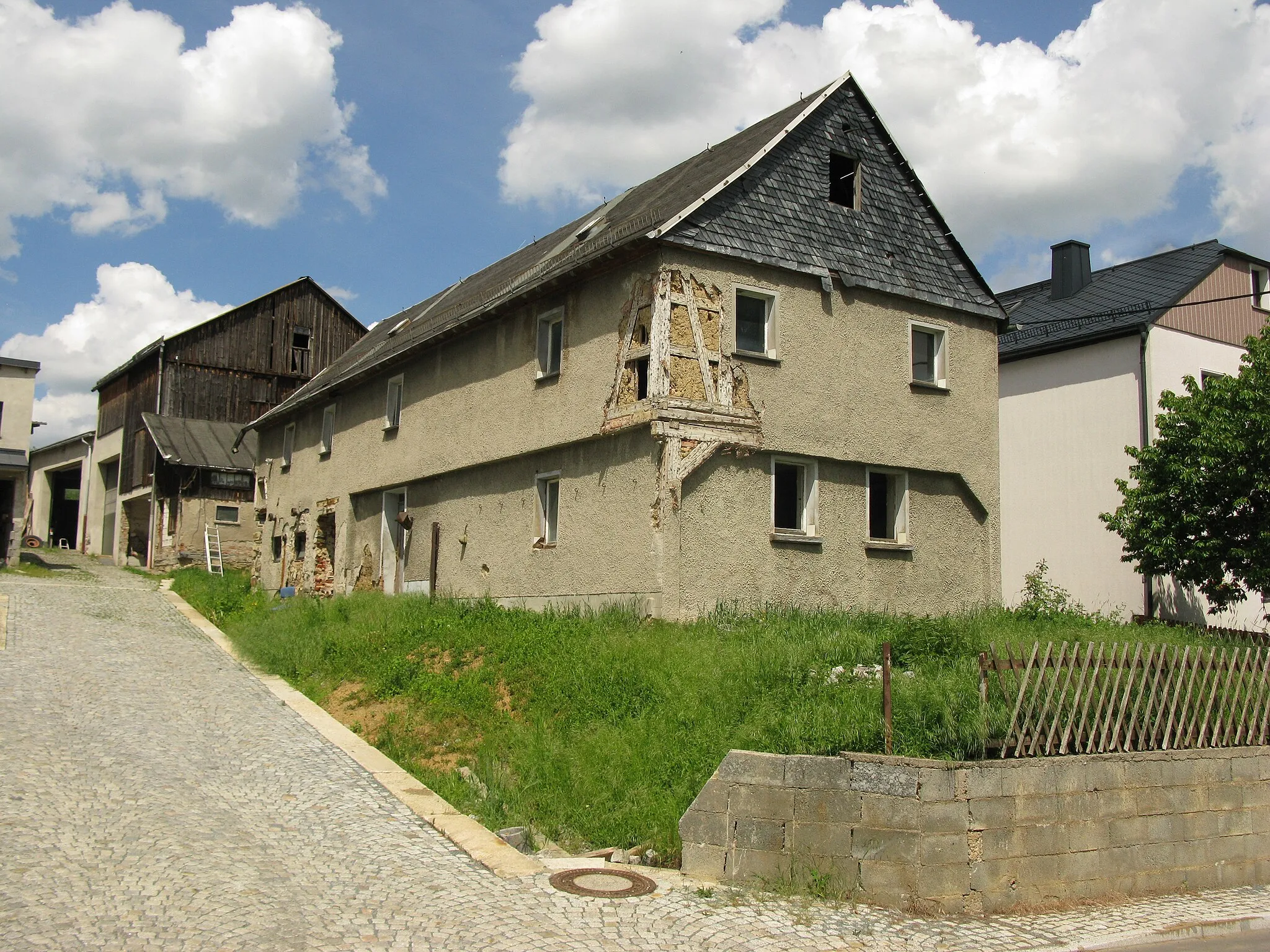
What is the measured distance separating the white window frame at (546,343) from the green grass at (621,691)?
12.4 feet

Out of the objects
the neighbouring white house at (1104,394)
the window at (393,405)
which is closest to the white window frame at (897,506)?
the neighbouring white house at (1104,394)

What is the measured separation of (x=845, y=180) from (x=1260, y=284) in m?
12.8

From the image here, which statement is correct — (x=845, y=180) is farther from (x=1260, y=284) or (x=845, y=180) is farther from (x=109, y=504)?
(x=109, y=504)

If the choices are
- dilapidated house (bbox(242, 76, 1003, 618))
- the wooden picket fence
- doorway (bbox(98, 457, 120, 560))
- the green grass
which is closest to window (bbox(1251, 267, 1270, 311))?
dilapidated house (bbox(242, 76, 1003, 618))

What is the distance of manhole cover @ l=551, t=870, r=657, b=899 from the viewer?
7.49m

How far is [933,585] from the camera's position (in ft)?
56.4

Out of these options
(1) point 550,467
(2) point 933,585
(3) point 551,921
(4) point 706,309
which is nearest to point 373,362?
(1) point 550,467

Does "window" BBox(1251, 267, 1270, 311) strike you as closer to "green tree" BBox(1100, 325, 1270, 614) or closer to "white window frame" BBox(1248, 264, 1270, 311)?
"white window frame" BBox(1248, 264, 1270, 311)

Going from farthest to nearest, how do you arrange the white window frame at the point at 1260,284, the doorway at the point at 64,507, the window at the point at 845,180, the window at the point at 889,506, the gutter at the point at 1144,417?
the doorway at the point at 64,507 → the white window frame at the point at 1260,284 → the gutter at the point at 1144,417 → the window at the point at 845,180 → the window at the point at 889,506

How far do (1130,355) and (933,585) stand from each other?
27.4ft

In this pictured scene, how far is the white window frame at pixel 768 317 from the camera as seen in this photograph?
15.5 meters

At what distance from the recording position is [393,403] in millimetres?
22328

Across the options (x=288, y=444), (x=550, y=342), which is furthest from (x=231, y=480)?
(x=550, y=342)

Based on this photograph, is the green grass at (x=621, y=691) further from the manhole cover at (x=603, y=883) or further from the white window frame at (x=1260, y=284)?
the white window frame at (x=1260, y=284)
